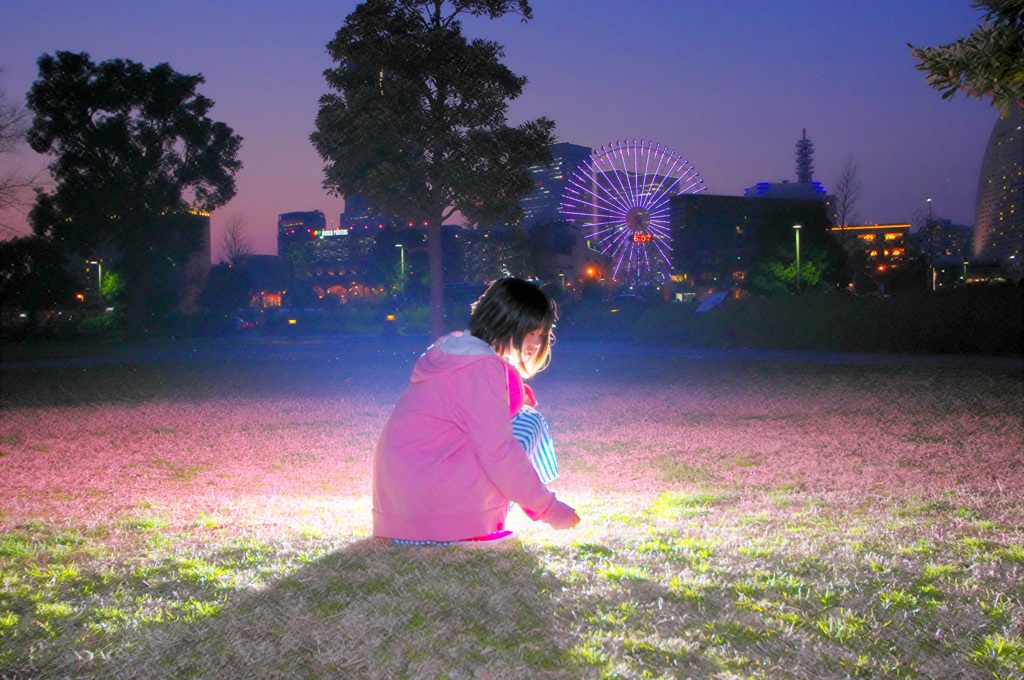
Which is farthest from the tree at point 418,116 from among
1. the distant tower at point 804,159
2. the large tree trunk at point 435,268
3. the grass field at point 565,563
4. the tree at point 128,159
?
the distant tower at point 804,159

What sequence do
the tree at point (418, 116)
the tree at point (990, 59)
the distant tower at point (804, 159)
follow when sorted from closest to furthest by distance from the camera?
the tree at point (990, 59)
the tree at point (418, 116)
the distant tower at point (804, 159)

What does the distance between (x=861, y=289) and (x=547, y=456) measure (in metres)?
60.9

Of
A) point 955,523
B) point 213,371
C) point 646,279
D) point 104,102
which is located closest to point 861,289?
point 646,279

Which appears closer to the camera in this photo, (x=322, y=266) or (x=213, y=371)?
(x=213, y=371)

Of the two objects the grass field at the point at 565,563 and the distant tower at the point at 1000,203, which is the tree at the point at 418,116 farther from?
the distant tower at the point at 1000,203

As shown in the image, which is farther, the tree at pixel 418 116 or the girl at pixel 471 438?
the tree at pixel 418 116

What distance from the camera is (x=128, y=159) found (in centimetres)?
3675

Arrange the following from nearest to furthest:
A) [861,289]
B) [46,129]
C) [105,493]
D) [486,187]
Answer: [105,493] → [486,187] → [46,129] → [861,289]

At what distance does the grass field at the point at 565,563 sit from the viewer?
237 cm

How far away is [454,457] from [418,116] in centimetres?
1509

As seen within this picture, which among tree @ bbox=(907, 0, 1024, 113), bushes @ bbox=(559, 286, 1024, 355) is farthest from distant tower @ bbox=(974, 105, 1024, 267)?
tree @ bbox=(907, 0, 1024, 113)

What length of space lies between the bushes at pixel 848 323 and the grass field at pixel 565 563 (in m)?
12.3

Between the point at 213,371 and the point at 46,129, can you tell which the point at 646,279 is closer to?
the point at 46,129

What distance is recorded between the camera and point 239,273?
166ft
